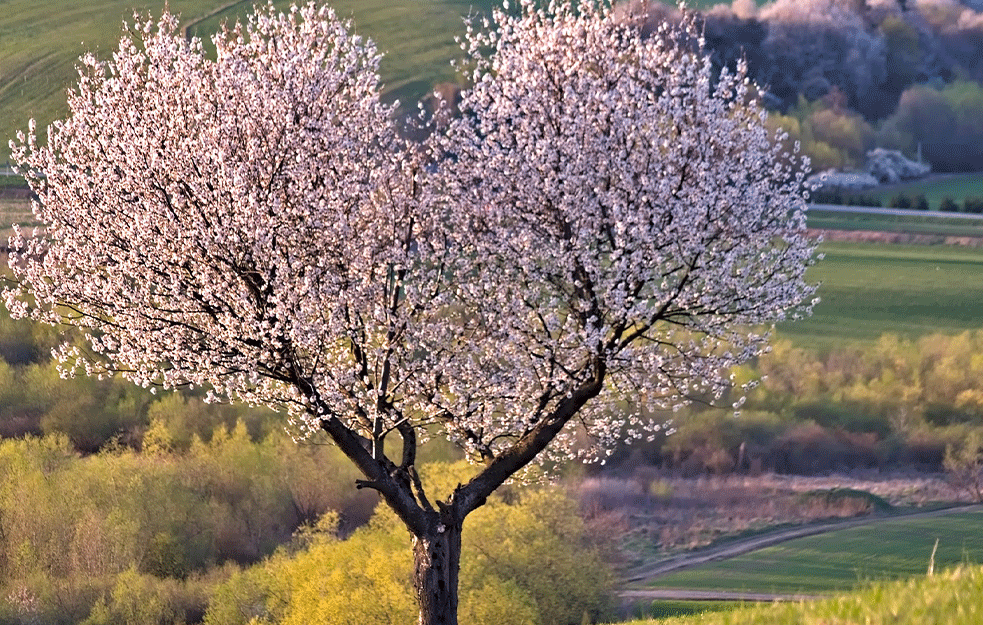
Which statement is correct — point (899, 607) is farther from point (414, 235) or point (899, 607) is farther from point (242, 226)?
point (414, 235)

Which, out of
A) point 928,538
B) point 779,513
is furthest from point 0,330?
point 928,538

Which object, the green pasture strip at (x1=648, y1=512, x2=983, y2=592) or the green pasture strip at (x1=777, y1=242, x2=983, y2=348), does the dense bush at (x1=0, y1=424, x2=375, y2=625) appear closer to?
the green pasture strip at (x1=648, y1=512, x2=983, y2=592)

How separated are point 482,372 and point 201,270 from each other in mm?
4983

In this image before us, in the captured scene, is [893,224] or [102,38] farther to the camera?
[102,38]

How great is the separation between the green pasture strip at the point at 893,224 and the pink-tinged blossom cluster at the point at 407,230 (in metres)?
87.4

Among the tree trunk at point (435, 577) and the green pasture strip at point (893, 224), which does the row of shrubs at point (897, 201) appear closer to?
the green pasture strip at point (893, 224)

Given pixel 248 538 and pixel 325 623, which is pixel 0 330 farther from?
pixel 325 623

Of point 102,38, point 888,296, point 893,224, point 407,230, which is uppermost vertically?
point 102,38

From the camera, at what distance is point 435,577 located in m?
19.9

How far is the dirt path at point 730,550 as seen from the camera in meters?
59.0

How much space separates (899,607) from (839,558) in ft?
190

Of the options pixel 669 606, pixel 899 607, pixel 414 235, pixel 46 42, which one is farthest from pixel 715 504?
pixel 46 42

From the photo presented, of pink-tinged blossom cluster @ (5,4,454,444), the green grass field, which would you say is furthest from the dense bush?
the green grass field

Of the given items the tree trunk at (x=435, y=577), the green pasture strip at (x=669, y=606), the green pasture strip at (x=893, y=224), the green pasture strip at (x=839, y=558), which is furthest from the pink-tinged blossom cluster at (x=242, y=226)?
the green pasture strip at (x=893, y=224)
